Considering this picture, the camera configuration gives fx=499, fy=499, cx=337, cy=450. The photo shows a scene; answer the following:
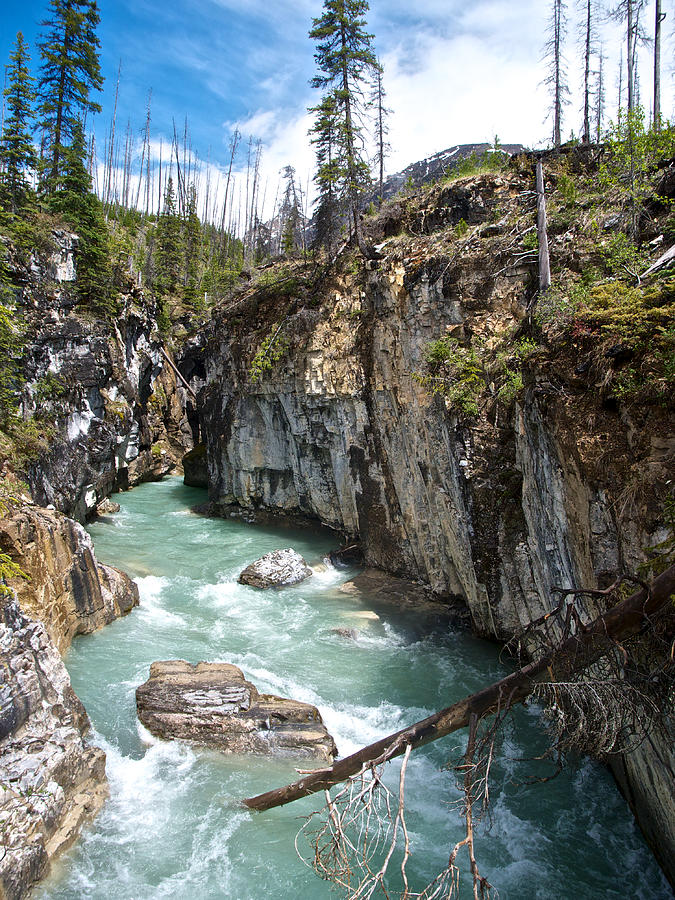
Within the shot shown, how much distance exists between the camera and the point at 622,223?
389 inches

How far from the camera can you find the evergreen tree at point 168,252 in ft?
135

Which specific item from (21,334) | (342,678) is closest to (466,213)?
(342,678)

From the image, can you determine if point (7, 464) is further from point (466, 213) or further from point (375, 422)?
point (466, 213)

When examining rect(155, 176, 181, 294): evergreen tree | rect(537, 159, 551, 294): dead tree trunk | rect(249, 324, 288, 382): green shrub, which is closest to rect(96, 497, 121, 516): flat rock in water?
rect(249, 324, 288, 382): green shrub

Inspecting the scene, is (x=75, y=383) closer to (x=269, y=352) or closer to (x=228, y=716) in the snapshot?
(x=269, y=352)

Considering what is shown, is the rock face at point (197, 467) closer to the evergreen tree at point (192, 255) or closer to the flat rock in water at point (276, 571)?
the flat rock in water at point (276, 571)

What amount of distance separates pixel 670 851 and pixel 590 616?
271cm

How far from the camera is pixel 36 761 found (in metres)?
7.04

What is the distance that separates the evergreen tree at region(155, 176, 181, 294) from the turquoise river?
110 feet

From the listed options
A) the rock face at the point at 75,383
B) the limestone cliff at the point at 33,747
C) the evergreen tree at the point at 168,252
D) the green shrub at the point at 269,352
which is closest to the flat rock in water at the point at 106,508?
the rock face at the point at 75,383

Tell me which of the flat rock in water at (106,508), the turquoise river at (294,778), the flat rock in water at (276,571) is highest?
the flat rock in water at (106,508)

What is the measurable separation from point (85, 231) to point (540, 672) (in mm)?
23238

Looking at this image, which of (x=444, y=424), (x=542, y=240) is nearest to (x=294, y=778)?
(x=444, y=424)

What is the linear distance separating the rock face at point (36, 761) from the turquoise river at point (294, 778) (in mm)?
332
